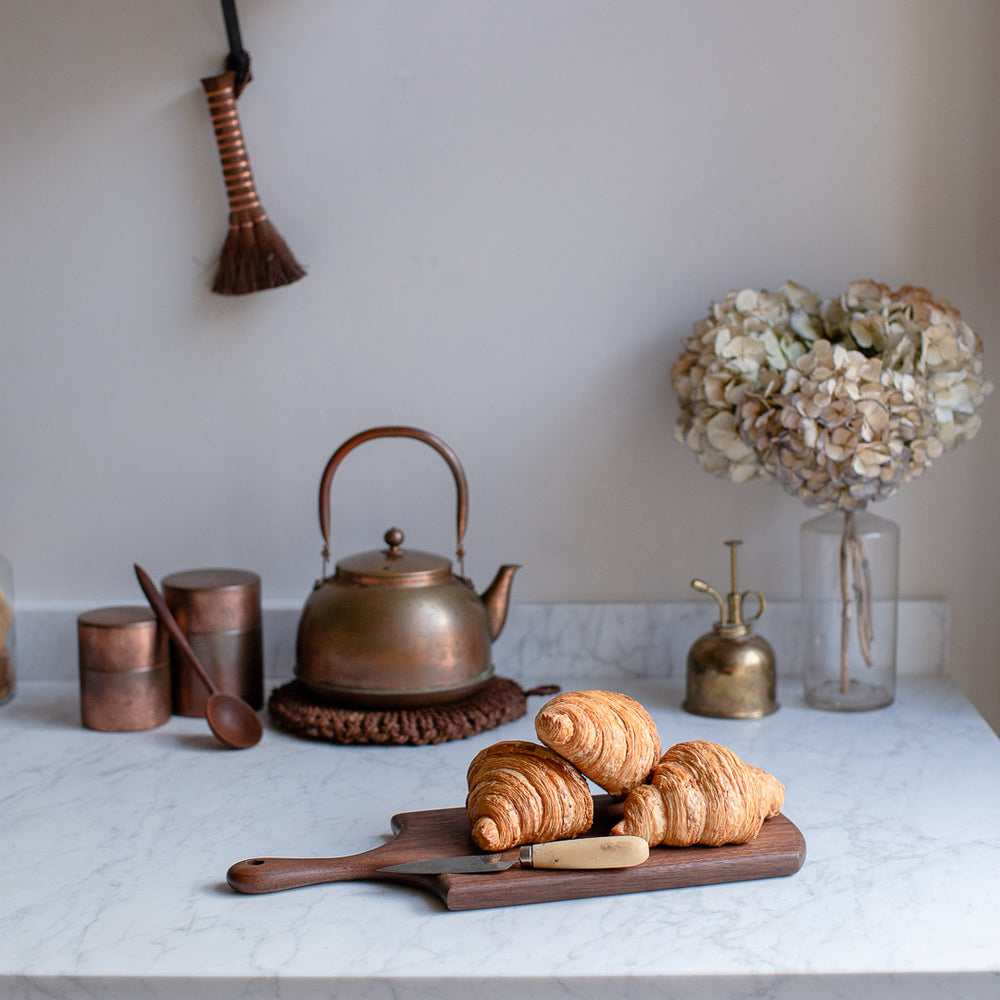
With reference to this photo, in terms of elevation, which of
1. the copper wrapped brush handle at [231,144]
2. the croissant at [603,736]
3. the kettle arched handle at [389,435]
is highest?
the copper wrapped brush handle at [231,144]

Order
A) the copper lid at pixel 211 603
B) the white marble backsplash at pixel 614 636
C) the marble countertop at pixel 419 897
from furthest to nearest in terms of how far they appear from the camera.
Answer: the white marble backsplash at pixel 614 636 < the copper lid at pixel 211 603 < the marble countertop at pixel 419 897

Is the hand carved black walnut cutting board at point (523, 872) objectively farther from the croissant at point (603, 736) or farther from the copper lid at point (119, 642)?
the copper lid at point (119, 642)

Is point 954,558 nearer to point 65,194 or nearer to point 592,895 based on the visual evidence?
point 592,895

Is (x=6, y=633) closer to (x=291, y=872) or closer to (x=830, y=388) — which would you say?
(x=291, y=872)

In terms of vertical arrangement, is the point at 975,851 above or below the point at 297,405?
below

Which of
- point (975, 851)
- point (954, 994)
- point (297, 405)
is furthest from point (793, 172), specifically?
point (954, 994)

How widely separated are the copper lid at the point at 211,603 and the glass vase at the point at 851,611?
66 centimetres

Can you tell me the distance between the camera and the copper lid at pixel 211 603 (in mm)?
1345

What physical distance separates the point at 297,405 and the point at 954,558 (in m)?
0.86

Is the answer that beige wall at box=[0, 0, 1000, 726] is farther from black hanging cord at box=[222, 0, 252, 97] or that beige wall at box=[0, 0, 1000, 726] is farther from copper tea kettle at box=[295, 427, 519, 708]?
copper tea kettle at box=[295, 427, 519, 708]

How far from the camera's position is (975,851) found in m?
0.98

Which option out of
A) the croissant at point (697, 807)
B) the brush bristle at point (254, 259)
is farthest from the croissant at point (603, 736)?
the brush bristle at point (254, 259)

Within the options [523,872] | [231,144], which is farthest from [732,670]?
[231,144]

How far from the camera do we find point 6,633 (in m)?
1.43
